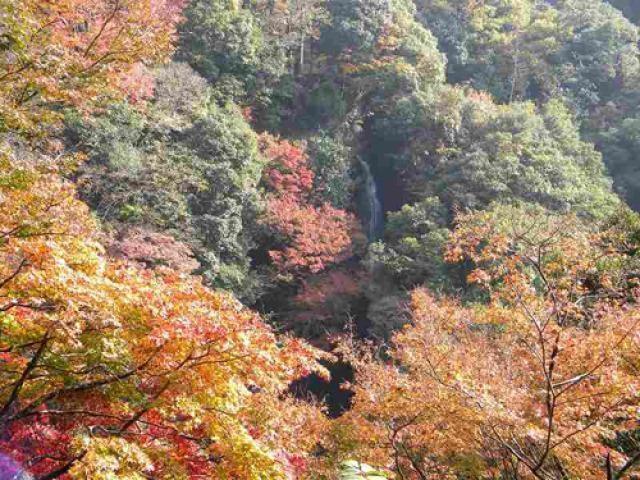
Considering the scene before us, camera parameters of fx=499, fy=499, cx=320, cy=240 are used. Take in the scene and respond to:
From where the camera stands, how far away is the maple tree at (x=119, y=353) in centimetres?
455

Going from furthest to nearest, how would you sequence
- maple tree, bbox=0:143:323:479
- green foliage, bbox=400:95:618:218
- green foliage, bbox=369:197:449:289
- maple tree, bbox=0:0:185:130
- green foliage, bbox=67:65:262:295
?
green foliage, bbox=400:95:618:218
green foliage, bbox=369:197:449:289
green foliage, bbox=67:65:262:295
maple tree, bbox=0:0:185:130
maple tree, bbox=0:143:323:479

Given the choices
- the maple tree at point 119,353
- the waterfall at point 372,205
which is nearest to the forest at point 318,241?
the maple tree at point 119,353

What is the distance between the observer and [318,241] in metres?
18.4

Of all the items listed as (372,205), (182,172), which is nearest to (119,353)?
(182,172)

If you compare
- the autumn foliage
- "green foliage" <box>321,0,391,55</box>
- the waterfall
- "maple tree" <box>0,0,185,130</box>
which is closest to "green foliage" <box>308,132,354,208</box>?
the autumn foliage

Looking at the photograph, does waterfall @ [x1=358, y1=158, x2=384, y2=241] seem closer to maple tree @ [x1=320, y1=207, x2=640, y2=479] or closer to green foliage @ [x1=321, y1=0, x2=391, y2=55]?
green foliage @ [x1=321, y1=0, x2=391, y2=55]

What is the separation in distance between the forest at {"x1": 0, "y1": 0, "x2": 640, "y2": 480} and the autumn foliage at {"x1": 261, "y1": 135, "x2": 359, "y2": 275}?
124 millimetres

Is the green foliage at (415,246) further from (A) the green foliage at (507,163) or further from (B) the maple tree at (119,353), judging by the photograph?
(B) the maple tree at (119,353)

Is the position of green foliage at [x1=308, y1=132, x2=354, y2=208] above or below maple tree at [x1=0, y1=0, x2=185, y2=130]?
below

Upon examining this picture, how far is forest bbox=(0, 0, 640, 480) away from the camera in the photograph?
16.7 ft

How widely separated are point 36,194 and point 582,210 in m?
19.3

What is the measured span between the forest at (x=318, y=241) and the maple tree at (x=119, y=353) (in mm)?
34

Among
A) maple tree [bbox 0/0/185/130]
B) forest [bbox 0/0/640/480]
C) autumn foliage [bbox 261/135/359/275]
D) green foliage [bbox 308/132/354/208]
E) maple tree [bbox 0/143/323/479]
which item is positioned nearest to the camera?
maple tree [bbox 0/143/323/479]

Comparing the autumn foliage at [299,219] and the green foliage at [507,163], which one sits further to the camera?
the green foliage at [507,163]
